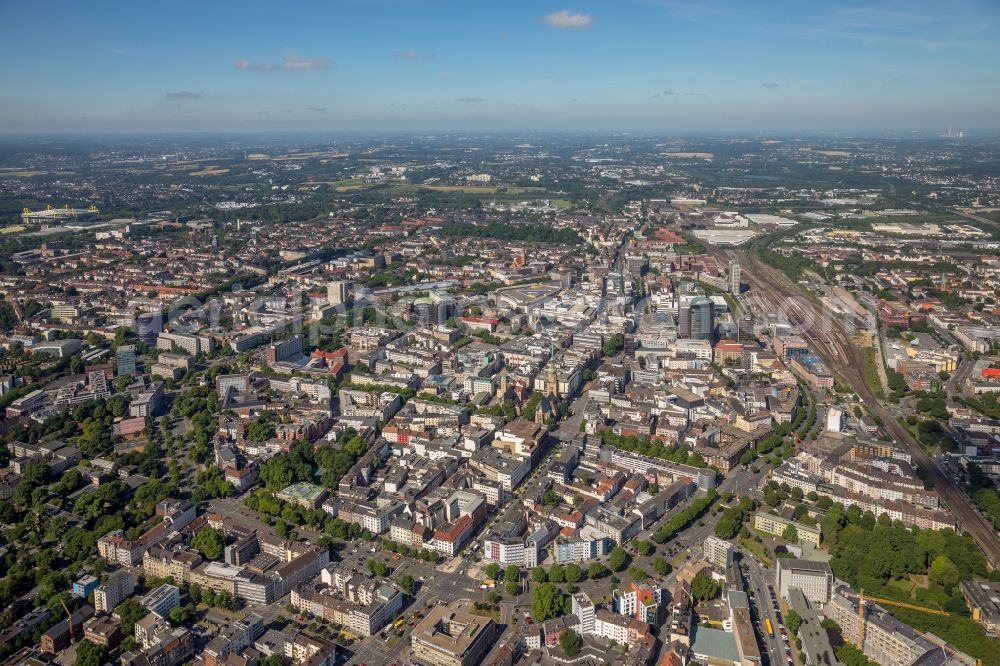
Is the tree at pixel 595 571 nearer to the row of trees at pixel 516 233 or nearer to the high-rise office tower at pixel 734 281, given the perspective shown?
the high-rise office tower at pixel 734 281

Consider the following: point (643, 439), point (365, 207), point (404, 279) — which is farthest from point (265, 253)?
point (643, 439)

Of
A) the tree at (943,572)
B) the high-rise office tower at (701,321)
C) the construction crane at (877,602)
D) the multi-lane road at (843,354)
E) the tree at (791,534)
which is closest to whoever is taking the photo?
the construction crane at (877,602)

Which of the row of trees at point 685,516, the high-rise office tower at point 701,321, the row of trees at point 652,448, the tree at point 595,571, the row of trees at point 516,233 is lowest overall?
the tree at point 595,571

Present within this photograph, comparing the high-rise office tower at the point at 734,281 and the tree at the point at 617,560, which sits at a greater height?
the high-rise office tower at the point at 734,281

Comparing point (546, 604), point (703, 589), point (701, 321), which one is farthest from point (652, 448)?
point (701, 321)

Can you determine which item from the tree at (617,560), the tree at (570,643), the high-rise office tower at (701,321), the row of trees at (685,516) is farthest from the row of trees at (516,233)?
the tree at (570,643)

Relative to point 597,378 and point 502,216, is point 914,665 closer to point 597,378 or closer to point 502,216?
point 597,378
